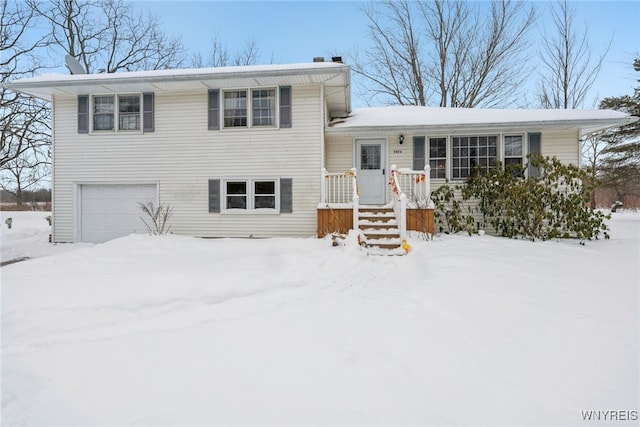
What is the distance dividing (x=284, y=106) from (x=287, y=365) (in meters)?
7.57

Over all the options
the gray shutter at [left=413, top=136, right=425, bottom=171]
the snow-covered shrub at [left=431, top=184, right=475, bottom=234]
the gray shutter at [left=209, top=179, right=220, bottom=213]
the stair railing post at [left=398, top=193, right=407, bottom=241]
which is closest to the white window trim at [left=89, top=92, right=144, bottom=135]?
the gray shutter at [left=209, top=179, right=220, bottom=213]

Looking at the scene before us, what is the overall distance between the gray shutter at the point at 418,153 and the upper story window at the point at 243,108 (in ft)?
12.7

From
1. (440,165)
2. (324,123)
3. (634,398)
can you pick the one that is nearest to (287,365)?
(634,398)

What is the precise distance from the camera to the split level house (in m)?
8.57

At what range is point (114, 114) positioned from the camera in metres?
9.16

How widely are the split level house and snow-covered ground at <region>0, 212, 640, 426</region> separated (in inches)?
151

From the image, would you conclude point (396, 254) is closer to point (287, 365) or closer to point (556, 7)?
point (287, 365)

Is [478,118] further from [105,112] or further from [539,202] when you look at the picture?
[105,112]

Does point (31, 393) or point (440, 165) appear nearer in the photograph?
point (31, 393)

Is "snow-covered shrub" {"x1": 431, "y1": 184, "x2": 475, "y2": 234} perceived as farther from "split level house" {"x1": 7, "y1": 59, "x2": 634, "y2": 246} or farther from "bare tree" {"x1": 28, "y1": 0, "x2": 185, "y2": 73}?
"bare tree" {"x1": 28, "y1": 0, "x2": 185, "y2": 73}

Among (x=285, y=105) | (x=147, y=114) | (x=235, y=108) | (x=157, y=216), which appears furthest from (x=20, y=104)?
(x=285, y=105)

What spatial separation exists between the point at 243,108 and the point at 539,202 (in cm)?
843

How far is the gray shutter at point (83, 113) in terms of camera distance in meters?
9.12

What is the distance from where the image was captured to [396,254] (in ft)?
20.4
